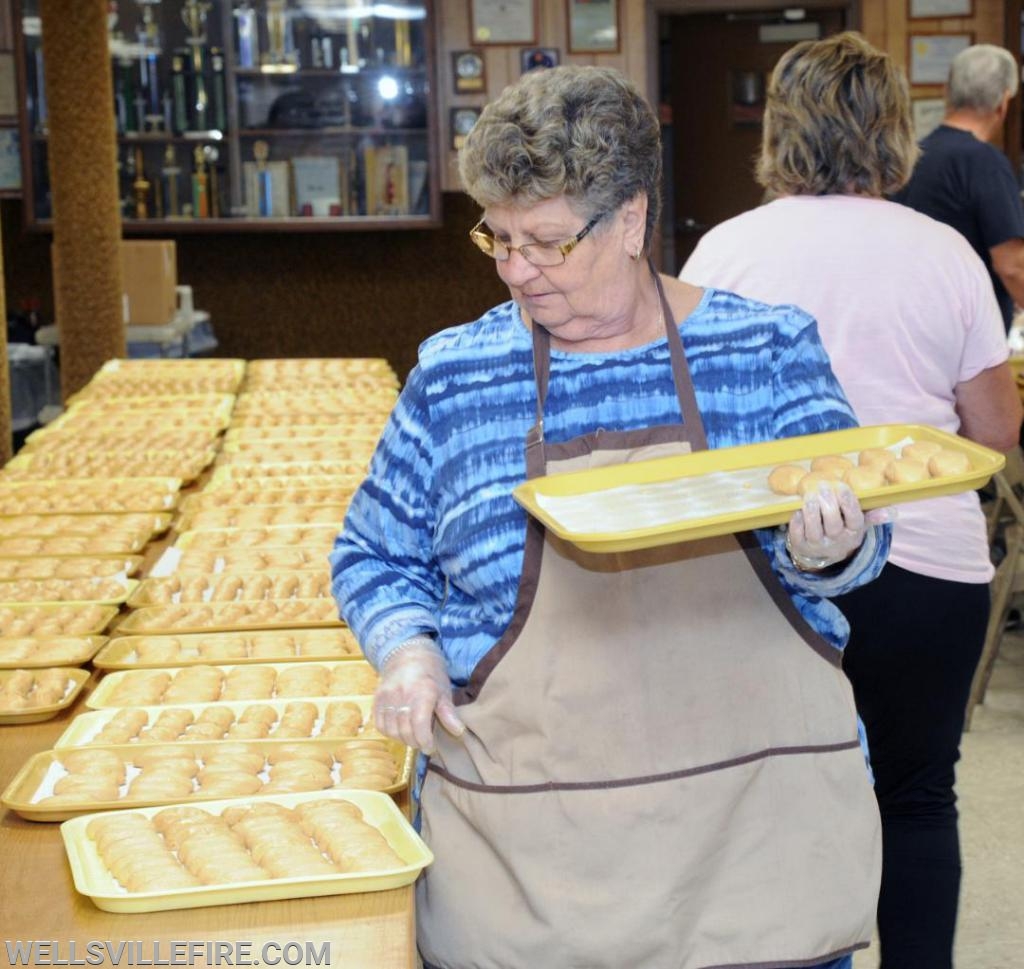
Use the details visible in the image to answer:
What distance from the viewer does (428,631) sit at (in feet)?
5.74

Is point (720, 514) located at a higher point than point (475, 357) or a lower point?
lower

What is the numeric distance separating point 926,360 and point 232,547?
62.6 inches

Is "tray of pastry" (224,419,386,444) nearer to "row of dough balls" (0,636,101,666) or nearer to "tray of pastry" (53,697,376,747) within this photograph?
"row of dough balls" (0,636,101,666)

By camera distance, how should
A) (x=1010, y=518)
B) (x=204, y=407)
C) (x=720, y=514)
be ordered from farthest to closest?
(x=1010, y=518) < (x=204, y=407) < (x=720, y=514)

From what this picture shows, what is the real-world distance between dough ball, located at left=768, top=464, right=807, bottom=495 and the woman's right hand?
16.5 inches

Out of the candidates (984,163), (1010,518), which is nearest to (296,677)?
(984,163)

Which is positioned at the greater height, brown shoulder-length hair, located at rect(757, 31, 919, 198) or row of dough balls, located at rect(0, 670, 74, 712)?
brown shoulder-length hair, located at rect(757, 31, 919, 198)

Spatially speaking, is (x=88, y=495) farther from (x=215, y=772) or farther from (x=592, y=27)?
(x=592, y=27)

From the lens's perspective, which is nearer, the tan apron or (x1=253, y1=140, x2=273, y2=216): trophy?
the tan apron

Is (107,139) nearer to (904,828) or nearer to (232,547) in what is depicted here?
(232,547)

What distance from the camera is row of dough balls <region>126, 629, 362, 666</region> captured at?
2.57m

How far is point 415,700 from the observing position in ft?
5.36

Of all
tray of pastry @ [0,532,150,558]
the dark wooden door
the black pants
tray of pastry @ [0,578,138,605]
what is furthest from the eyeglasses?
the dark wooden door

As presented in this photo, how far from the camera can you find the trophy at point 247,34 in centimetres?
859
